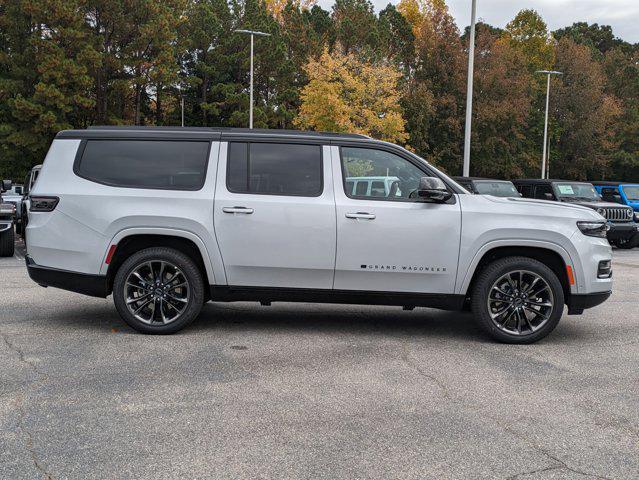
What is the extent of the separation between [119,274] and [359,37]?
155 feet

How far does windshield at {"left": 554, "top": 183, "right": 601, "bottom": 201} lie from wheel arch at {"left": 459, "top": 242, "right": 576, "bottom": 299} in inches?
509

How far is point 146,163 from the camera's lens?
6.48m

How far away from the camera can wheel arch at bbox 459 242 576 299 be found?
6.34 m

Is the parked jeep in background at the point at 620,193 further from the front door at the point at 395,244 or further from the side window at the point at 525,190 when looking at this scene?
the front door at the point at 395,244

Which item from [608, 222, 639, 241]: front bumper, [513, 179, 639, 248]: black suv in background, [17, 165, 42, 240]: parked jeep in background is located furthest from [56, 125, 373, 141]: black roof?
[608, 222, 639, 241]: front bumper

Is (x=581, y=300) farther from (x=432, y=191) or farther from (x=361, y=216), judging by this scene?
(x=361, y=216)

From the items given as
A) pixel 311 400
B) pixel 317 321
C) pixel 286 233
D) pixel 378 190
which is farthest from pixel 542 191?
pixel 311 400

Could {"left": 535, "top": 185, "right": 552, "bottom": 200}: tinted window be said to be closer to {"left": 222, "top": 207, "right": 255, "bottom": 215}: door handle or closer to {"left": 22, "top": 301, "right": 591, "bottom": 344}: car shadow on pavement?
{"left": 22, "top": 301, "right": 591, "bottom": 344}: car shadow on pavement

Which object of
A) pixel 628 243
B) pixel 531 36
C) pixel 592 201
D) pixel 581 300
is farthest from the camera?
pixel 531 36

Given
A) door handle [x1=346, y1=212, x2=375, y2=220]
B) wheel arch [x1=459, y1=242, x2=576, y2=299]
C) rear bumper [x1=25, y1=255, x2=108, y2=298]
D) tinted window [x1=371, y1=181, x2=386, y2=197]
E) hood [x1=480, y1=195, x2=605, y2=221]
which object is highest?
tinted window [x1=371, y1=181, x2=386, y2=197]

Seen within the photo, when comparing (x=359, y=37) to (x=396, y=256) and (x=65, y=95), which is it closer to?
(x=65, y=95)

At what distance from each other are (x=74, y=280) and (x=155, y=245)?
0.80 m

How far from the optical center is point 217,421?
420 cm

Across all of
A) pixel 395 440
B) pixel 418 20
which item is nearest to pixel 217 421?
pixel 395 440
